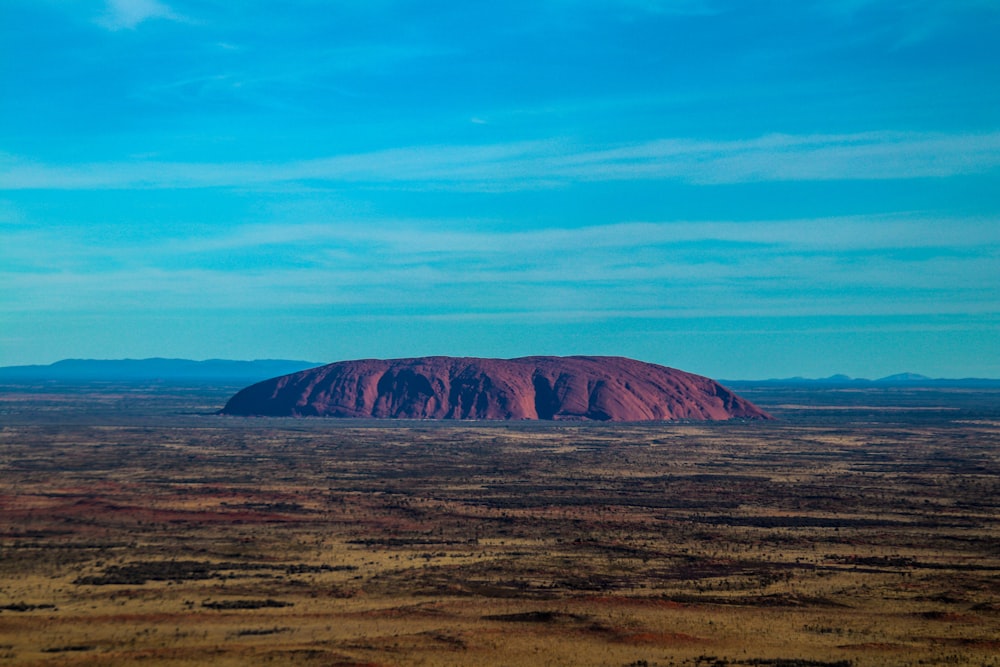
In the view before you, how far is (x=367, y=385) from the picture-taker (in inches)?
6422

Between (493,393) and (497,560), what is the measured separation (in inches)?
4583

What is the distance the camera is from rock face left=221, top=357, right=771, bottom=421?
507ft

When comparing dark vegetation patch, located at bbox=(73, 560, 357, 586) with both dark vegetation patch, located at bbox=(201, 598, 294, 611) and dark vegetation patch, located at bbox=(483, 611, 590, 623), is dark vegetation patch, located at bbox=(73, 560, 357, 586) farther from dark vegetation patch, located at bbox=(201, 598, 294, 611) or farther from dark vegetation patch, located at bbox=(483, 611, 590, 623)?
dark vegetation patch, located at bbox=(483, 611, 590, 623)

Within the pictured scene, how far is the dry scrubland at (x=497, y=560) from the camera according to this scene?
2938 cm

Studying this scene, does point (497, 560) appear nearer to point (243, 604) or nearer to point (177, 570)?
point (243, 604)

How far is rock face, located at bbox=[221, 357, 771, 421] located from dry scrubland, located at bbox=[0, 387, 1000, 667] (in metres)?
66.4

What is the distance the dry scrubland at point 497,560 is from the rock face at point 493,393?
6636 centimetres

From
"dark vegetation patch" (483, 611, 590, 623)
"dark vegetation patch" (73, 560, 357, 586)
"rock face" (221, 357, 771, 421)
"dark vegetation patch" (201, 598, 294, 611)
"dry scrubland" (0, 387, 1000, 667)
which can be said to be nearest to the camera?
"dry scrubland" (0, 387, 1000, 667)

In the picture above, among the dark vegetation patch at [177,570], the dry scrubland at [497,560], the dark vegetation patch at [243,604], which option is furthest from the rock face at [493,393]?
the dark vegetation patch at [243,604]

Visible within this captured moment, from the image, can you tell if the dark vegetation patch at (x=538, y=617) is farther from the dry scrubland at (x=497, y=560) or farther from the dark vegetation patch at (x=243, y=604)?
the dark vegetation patch at (x=243, y=604)

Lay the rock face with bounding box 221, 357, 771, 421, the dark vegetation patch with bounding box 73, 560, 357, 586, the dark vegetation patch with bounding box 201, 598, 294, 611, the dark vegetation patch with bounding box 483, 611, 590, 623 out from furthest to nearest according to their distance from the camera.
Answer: the rock face with bounding box 221, 357, 771, 421, the dark vegetation patch with bounding box 73, 560, 357, 586, the dark vegetation patch with bounding box 201, 598, 294, 611, the dark vegetation patch with bounding box 483, 611, 590, 623

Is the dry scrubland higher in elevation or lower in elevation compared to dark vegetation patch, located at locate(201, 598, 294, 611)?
higher

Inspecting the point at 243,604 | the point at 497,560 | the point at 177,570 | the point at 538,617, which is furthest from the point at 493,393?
the point at 538,617

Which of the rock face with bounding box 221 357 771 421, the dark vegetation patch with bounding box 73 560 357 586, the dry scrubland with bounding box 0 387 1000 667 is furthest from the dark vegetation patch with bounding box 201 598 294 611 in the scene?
the rock face with bounding box 221 357 771 421
